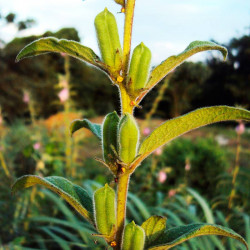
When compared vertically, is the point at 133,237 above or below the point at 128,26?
below

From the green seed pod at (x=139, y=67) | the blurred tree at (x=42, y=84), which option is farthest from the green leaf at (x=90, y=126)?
the blurred tree at (x=42, y=84)

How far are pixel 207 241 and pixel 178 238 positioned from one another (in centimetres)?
112

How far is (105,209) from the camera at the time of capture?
2.17ft

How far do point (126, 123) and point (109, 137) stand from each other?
2.8 inches

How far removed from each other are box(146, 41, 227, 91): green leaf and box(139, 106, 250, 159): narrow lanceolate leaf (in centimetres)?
9

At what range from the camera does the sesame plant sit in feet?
2.08

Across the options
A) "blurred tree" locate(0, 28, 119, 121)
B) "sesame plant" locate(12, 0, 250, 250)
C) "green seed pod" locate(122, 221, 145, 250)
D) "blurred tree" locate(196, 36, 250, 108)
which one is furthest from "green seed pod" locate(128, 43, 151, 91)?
"blurred tree" locate(196, 36, 250, 108)

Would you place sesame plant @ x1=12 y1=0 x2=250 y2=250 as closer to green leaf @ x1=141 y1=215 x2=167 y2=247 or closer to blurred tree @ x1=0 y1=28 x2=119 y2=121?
green leaf @ x1=141 y1=215 x2=167 y2=247

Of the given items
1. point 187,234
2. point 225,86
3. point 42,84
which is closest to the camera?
point 187,234

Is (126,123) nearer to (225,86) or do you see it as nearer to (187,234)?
(187,234)

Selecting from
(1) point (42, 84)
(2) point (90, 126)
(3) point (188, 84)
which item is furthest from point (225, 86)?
(2) point (90, 126)

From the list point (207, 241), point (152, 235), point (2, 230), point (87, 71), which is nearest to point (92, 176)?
point (2, 230)

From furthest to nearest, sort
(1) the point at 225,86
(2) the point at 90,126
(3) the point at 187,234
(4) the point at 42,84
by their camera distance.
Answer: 1. (1) the point at 225,86
2. (4) the point at 42,84
3. (2) the point at 90,126
4. (3) the point at 187,234

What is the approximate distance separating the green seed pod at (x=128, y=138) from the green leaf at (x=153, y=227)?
13 cm
